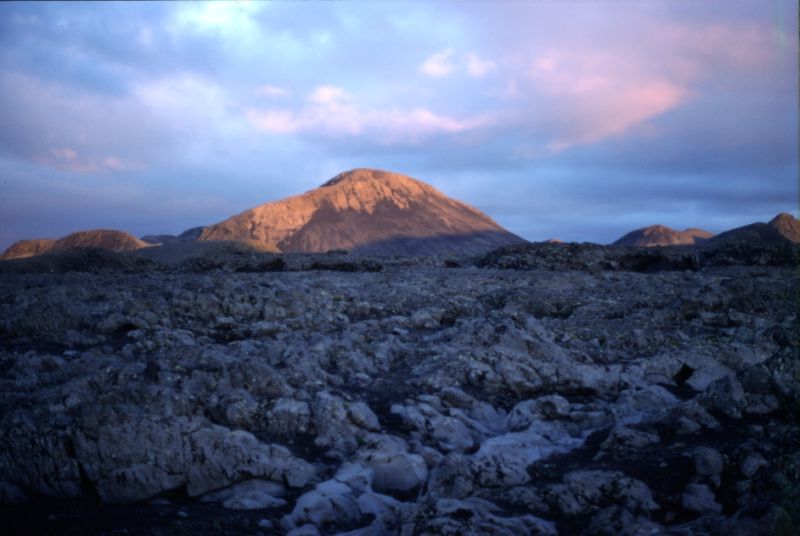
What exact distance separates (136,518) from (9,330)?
5.11 meters

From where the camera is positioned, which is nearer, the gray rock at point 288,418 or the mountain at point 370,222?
the gray rock at point 288,418

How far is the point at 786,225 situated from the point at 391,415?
33495mm

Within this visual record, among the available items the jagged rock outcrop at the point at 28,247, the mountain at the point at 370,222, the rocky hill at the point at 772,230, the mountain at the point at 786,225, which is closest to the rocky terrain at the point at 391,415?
the rocky hill at the point at 772,230

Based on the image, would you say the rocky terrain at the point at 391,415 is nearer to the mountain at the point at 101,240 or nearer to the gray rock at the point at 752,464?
the gray rock at the point at 752,464

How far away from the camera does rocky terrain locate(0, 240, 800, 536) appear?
14.3 feet

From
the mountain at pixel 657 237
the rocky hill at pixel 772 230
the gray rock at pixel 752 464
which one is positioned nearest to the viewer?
the gray rock at pixel 752 464

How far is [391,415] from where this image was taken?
6.36 metres

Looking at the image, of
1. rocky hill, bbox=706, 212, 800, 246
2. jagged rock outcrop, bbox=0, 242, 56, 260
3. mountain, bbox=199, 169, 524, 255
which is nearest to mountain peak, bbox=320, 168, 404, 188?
mountain, bbox=199, 169, 524, 255

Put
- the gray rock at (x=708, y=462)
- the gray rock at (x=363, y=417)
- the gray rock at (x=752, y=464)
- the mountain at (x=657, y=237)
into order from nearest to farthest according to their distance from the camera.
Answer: the gray rock at (x=752, y=464)
the gray rock at (x=708, y=462)
the gray rock at (x=363, y=417)
the mountain at (x=657, y=237)

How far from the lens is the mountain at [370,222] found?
54.8 m

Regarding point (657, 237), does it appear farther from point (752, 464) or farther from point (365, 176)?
point (752, 464)

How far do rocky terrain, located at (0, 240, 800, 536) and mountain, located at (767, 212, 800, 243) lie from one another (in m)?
24.2

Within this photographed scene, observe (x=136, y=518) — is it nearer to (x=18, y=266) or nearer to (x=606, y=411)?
(x=606, y=411)

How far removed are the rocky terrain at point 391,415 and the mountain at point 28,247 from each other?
36360mm
